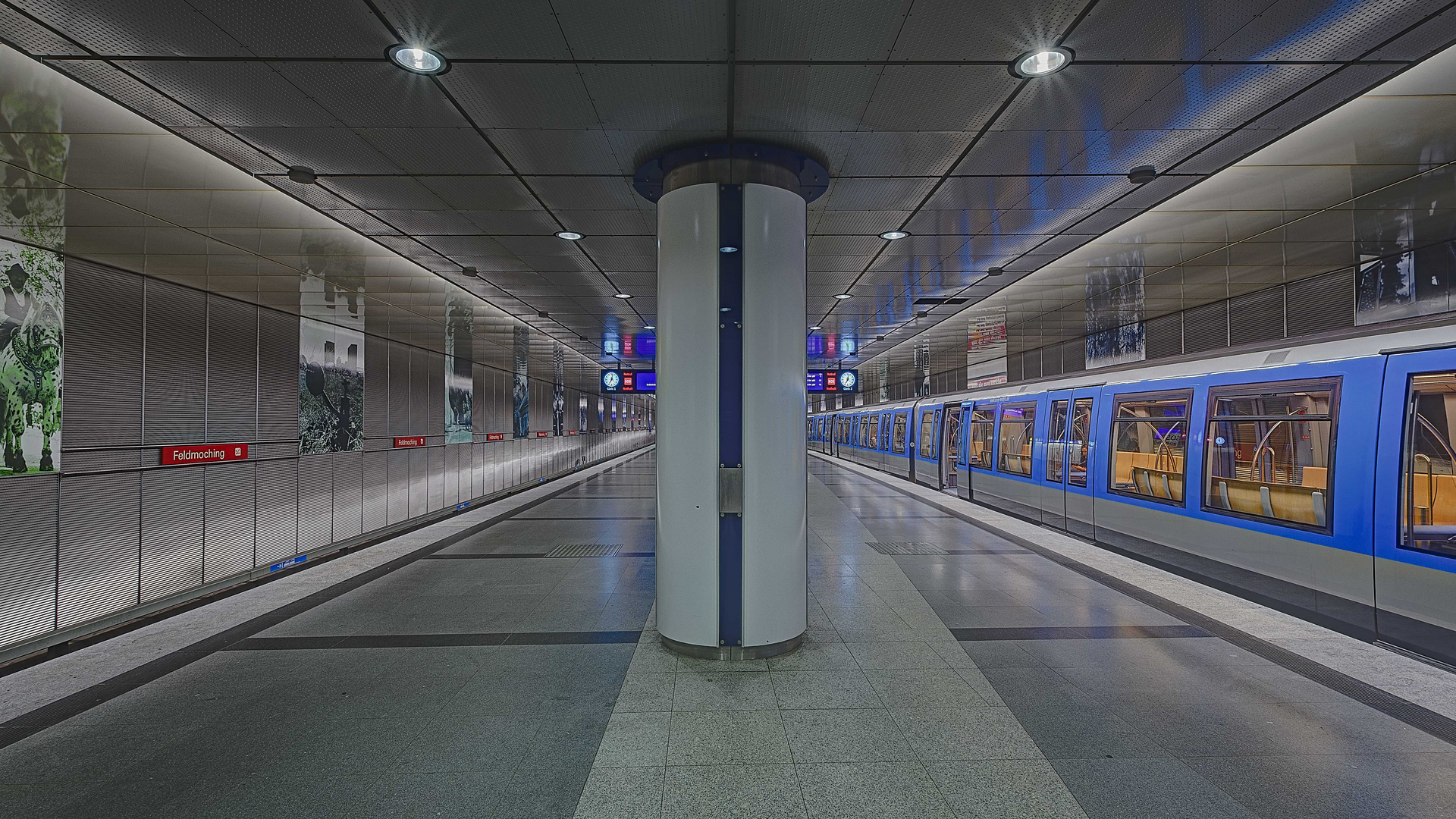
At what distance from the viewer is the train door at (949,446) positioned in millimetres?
17953

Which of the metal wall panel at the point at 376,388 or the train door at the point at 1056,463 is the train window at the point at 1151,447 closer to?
the train door at the point at 1056,463

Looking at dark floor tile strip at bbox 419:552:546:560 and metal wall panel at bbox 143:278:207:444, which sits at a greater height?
metal wall panel at bbox 143:278:207:444

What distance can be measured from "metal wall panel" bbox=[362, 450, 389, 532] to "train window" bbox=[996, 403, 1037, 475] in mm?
12939

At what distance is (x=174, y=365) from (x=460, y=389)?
788cm

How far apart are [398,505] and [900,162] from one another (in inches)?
450

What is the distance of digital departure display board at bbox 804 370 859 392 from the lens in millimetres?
18875

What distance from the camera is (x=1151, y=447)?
27.9 ft

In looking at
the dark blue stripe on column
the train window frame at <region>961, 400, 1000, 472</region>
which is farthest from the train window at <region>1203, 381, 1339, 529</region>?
the train window frame at <region>961, 400, 1000, 472</region>

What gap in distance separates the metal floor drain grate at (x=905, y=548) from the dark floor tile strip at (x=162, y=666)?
7.26 meters

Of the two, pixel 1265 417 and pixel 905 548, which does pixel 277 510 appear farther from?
pixel 1265 417

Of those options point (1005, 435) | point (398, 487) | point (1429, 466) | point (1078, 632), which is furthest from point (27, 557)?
point (1005, 435)

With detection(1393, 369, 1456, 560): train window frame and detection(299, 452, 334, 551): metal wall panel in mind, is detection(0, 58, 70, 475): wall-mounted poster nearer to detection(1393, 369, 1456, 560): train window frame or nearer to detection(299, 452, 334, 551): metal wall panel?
detection(299, 452, 334, 551): metal wall panel

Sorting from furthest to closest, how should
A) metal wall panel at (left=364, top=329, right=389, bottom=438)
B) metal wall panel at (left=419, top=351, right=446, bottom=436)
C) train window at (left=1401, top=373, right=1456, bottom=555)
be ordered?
metal wall panel at (left=419, top=351, right=446, bottom=436), metal wall panel at (left=364, top=329, right=389, bottom=438), train window at (left=1401, top=373, right=1456, bottom=555)

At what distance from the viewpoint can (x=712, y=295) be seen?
5.00 meters
